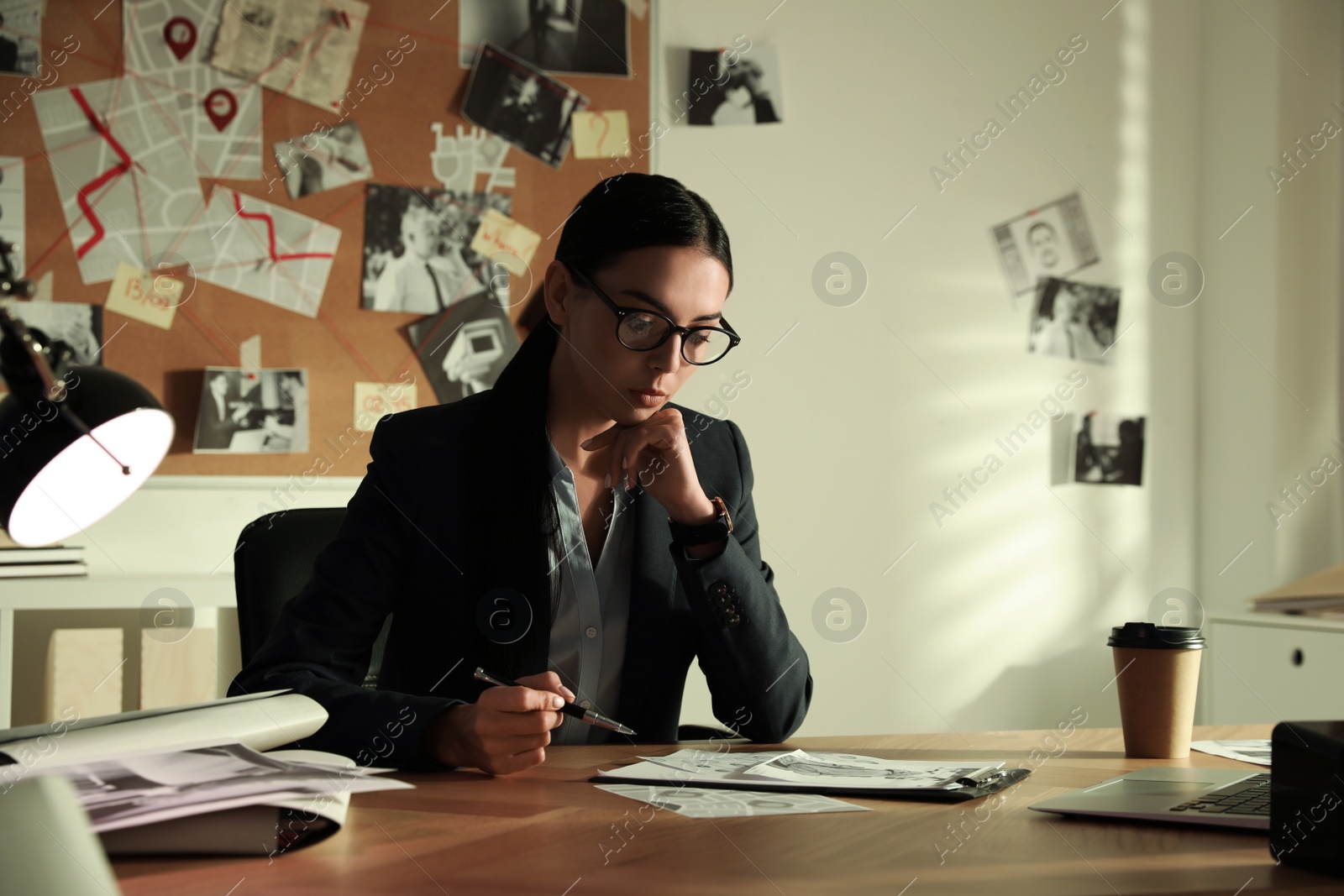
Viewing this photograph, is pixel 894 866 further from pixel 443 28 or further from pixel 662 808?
pixel 443 28

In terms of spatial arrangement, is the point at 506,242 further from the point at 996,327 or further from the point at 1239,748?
the point at 1239,748

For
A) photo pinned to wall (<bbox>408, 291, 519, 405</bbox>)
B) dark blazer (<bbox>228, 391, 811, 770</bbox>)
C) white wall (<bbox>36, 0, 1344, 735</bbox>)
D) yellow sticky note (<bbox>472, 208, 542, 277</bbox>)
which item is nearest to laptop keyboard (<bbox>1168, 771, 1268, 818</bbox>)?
dark blazer (<bbox>228, 391, 811, 770</bbox>)

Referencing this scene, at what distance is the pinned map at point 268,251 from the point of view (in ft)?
7.86

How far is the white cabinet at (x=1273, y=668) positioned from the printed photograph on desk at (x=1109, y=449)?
429 millimetres

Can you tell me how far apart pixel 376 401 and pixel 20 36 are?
1033 mm

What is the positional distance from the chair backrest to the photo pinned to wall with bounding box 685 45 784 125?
161cm

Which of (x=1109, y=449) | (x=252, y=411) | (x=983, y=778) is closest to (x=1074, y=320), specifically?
(x=1109, y=449)

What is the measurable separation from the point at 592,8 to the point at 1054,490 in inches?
65.4

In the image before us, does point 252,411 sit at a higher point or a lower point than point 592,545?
higher

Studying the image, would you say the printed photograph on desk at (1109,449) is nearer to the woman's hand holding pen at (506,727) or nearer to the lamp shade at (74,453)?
the woman's hand holding pen at (506,727)

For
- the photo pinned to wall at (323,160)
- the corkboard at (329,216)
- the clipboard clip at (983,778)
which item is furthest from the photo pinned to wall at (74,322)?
the clipboard clip at (983,778)

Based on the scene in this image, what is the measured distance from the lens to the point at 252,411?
241 centimetres

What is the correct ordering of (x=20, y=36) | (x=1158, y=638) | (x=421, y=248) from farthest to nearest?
1. (x=421, y=248)
2. (x=20, y=36)
3. (x=1158, y=638)

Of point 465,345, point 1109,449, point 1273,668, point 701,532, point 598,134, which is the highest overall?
point 598,134
